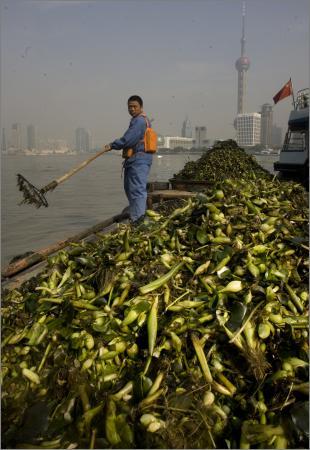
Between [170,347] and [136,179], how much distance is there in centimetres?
539

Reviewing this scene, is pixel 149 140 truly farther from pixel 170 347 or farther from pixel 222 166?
pixel 170 347

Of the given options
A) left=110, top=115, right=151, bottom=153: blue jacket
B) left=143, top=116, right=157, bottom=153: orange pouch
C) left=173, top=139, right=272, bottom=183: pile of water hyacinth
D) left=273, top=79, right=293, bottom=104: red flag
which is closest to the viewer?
left=110, top=115, right=151, bottom=153: blue jacket

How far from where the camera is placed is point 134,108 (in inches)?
299

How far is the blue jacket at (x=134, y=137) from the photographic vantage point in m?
7.41

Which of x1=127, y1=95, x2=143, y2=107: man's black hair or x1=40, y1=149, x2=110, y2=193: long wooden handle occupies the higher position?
x1=127, y1=95, x2=143, y2=107: man's black hair

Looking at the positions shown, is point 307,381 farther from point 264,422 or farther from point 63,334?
point 63,334

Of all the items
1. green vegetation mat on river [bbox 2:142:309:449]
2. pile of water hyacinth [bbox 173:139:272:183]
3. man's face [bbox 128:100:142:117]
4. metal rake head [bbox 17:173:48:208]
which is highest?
man's face [bbox 128:100:142:117]

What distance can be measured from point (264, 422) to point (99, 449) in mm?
986

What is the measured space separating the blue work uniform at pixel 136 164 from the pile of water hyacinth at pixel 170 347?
4.13 metres

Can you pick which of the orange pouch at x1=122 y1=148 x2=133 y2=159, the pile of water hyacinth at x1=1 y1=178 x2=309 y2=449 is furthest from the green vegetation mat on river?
the orange pouch at x1=122 y1=148 x2=133 y2=159

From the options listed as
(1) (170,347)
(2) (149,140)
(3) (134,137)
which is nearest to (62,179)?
(3) (134,137)

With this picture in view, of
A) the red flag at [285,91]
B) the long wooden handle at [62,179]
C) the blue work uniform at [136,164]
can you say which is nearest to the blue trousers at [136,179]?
the blue work uniform at [136,164]

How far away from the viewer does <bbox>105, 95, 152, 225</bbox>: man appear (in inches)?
293

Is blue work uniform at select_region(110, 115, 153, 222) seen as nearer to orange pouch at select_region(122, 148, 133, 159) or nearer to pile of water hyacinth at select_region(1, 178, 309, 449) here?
orange pouch at select_region(122, 148, 133, 159)
